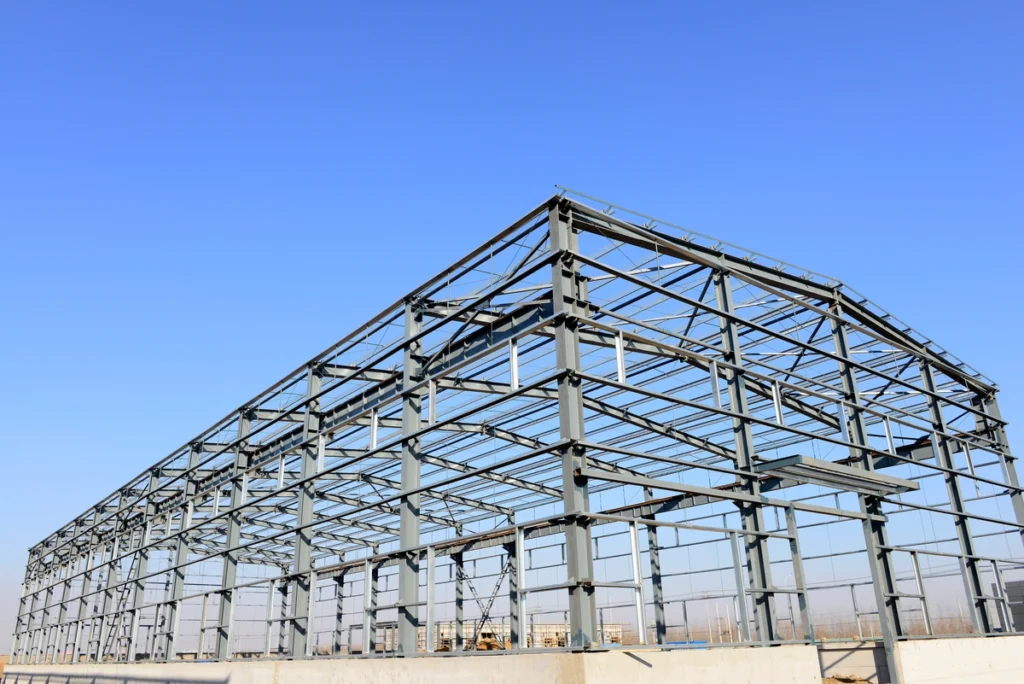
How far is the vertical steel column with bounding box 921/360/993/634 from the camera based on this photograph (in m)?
22.5

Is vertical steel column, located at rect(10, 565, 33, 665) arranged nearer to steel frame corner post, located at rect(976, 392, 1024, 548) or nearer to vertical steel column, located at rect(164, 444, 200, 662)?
vertical steel column, located at rect(164, 444, 200, 662)

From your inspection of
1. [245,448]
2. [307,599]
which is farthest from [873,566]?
[245,448]

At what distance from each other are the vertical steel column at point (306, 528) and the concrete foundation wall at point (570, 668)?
3.33ft

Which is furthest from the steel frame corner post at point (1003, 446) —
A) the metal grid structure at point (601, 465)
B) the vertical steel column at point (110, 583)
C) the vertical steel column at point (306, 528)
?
the vertical steel column at point (110, 583)

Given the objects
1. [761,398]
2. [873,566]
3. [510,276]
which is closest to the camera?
[510,276]

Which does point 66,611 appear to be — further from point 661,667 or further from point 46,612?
point 661,667

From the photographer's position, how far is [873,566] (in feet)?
63.7

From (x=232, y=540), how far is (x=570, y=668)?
16.5 metres

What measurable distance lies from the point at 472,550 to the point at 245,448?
1036 cm

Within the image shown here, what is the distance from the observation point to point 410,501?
1672 cm

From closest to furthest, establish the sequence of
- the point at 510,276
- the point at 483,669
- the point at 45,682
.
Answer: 1. the point at 483,669
2. the point at 510,276
3. the point at 45,682

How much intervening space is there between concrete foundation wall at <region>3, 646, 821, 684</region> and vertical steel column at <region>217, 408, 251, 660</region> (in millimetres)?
3592

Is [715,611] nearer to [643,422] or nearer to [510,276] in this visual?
[643,422]

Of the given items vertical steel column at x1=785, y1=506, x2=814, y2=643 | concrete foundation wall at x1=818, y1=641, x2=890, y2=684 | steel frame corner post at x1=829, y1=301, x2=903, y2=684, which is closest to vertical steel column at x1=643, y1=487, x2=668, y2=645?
concrete foundation wall at x1=818, y1=641, x2=890, y2=684
